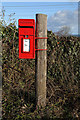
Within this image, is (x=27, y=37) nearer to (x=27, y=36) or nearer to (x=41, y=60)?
(x=27, y=36)

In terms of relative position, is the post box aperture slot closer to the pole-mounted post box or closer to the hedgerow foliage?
the pole-mounted post box

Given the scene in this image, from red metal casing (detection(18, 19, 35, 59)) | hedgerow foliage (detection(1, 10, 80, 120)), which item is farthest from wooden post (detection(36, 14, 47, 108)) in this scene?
hedgerow foliage (detection(1, 10, 80, 120))

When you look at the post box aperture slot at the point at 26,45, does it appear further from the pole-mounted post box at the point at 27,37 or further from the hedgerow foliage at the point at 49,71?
the hedgerow foliage at the point at 49,71

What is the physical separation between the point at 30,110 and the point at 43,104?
321 mm

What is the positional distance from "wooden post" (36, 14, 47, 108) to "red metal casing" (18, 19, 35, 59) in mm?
109

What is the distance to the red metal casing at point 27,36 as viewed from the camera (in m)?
3.41

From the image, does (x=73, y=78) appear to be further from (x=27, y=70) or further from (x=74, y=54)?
(x=27, y=70)

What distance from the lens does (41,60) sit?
11.5 feet

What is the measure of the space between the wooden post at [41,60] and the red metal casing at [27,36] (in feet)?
0.36

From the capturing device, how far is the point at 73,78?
435cm

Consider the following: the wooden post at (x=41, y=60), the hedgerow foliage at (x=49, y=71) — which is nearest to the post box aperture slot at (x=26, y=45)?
the wooden post at (x=41, y=60)

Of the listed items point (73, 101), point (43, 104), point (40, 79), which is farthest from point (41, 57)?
point (73, 101)

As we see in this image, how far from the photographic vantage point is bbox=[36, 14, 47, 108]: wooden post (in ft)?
11.4

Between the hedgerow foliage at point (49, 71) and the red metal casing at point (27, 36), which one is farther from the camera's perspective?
the hedgerow foliage at point (49, 71)
